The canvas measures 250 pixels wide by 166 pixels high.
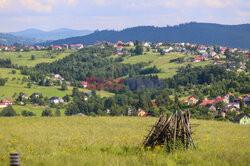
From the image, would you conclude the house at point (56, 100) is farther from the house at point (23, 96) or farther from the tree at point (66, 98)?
the house at point (23, 96)

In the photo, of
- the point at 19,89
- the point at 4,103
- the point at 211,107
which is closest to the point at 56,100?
the point at 4,103

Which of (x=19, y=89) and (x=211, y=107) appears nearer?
(x=211, y=107)

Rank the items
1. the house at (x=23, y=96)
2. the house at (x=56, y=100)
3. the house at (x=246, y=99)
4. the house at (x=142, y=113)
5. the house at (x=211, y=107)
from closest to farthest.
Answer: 1. the house at (x=142, y=113)
2. the house at (x=211, y=107)
3. the house at (x=246, y=99)
4. the house at (x=23, y=96)
5. the house at (x=56, y=100)

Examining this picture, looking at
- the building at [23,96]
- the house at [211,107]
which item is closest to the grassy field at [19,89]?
the building at [23,96]

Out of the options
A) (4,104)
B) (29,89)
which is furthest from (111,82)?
(4,104)

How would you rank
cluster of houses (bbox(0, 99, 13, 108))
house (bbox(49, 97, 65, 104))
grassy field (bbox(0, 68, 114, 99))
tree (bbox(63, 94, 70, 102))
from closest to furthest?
cluster of houses (bbox(0, 99, 13, 108)) < house (bbox(49, 97, 65, 104)) < grassy field (bbox(0, 68, 114, 99)) < tree (bbox(63, 94, 70, 102))

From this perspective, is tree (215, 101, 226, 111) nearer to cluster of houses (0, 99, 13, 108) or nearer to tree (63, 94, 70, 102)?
tree (63, 94, 70, 102)

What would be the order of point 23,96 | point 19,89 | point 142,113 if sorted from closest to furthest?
point 142,113
point 23,96
point 19,89

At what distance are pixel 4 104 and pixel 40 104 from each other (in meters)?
15.3

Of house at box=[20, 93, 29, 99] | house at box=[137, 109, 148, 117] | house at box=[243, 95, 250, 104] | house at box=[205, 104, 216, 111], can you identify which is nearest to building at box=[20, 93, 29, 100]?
house at box=[20, 93, 29, 99]

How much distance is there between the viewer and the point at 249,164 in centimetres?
820

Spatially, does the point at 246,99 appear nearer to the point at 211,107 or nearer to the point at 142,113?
the point at 211,107

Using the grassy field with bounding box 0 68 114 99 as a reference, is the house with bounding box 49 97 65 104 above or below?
below

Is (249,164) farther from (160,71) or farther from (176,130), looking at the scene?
(160,71)
